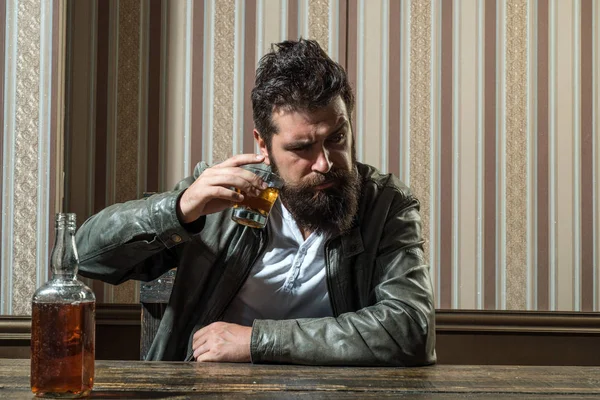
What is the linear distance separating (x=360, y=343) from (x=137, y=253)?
0.56 metres

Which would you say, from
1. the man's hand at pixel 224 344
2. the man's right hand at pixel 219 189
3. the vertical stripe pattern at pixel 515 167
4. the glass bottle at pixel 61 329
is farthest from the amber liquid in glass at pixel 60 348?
the vertical stripe pattern at pixel 515 167

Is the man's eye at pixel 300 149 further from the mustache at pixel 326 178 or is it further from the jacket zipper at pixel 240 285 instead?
the jacket zipper at pixel 240 285

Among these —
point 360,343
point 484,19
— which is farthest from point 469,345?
point 360,343

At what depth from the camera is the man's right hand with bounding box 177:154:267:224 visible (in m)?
1.64

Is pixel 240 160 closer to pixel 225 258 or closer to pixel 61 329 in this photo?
pixel 225 258

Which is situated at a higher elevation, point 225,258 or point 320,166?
point 320,166

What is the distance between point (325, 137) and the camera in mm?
1881

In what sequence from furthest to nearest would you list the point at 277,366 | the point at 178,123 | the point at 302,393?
the point at 178,123, the point at 277,366, the point at 302,393

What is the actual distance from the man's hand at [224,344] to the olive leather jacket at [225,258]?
0.22 metres

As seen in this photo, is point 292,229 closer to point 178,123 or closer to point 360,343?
point 360,343

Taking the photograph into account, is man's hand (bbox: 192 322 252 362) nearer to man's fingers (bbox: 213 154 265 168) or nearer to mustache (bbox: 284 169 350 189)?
man's fingers (bbox: 213 154 265 168)

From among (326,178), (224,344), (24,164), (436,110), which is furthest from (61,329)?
(436,110)

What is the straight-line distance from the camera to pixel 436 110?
3.28 m

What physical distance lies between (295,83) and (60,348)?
3.35 ft
